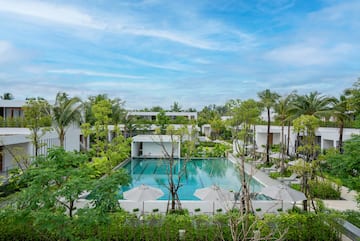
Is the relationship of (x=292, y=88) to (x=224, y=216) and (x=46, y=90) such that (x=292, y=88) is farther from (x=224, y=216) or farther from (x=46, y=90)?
(x=46, y=90)

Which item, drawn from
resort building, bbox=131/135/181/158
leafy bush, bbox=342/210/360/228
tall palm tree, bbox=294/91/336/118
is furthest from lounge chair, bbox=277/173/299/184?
resort building, bbox=131/135/181/158

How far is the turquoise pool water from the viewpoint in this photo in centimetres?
1916

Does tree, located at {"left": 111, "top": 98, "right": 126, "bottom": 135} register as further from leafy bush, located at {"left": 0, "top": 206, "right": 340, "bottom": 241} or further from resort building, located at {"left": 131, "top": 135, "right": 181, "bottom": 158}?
leafy bush, located at {"left": 0, "top": 206, "right": 340, "bottom": 241}

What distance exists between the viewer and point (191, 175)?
23203 mm

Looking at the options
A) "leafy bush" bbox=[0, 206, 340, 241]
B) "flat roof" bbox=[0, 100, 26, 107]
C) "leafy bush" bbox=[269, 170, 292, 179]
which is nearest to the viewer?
"leafy bush" bbox=[0, 206, 340, 241]

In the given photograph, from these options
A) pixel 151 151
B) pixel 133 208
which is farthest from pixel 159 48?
pixel 151 151

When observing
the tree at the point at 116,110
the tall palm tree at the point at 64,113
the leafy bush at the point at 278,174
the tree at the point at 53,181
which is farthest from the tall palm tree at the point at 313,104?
Answer: the tree at the point at 53,181

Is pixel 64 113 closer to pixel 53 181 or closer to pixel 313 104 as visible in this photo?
pixel 53 181

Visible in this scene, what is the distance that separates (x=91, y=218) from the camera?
627cm

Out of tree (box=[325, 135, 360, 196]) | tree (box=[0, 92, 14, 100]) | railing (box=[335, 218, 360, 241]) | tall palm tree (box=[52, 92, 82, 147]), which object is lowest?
railing (box=[335, 218, 360, 241])

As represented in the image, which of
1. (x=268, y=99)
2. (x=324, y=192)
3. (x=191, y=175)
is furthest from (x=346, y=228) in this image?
(x=268, y=99)

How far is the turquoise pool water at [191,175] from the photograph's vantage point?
1916 centimetres

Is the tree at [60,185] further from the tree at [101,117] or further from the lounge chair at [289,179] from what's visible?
the lounge chair at [289,179]

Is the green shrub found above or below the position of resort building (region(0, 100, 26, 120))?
below
